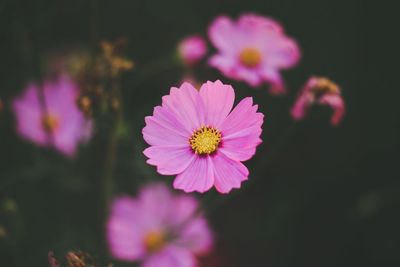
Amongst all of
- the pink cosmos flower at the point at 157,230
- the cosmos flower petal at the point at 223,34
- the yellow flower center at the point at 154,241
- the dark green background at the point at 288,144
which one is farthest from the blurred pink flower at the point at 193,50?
the yellow flower center at the point at 154,241

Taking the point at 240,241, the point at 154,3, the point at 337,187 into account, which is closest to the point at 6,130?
the point at 154,3

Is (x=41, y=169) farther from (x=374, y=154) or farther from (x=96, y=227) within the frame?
(x=374, y=154)

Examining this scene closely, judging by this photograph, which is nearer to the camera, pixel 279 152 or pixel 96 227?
pixel 96 227

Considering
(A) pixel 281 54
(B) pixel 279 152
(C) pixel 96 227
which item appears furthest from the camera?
(B) pixel 279 152

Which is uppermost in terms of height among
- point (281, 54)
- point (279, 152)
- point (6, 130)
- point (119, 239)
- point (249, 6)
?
point (249, 6)

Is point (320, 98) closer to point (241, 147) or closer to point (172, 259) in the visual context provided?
point (241, 147)

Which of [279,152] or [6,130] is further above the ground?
[279,152]

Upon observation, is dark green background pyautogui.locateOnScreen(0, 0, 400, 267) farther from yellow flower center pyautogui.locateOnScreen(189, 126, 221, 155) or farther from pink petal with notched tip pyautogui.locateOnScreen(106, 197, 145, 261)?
yellow flower center pyautogui.locateOnScreen(189, 126, 221, 155)
